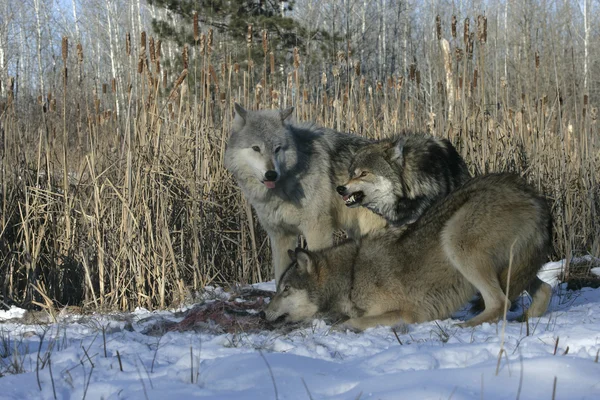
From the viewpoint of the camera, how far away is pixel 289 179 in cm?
582

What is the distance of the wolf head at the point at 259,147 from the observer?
5.64 meters

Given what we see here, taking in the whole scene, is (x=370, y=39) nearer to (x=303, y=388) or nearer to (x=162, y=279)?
(x=162, y=279)

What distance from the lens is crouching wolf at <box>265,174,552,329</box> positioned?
436 cm

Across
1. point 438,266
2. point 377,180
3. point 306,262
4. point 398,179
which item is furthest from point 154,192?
point 438,266

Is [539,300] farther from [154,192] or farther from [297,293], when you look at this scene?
[154,192]

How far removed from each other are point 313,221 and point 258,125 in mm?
993

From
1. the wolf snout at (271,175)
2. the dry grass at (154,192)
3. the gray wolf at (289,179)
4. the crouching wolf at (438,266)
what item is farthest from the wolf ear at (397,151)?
the dry grass at (154,192)

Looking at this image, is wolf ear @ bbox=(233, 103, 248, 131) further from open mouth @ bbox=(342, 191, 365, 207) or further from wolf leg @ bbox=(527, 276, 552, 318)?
wolf leg @ bbox=(527, 276, 552, 318)

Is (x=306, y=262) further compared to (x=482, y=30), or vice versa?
(x=482, y=30)

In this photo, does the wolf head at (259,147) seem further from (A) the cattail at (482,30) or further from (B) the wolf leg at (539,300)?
(A) the cattail at (482,30)

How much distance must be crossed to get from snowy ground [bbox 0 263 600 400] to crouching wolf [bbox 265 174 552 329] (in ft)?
1.36

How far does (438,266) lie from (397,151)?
1292mm

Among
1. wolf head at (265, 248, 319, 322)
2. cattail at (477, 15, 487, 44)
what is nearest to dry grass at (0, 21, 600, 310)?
cattail at (477, 15, 487, 44)

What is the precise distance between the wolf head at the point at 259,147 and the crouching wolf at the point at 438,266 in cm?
93
